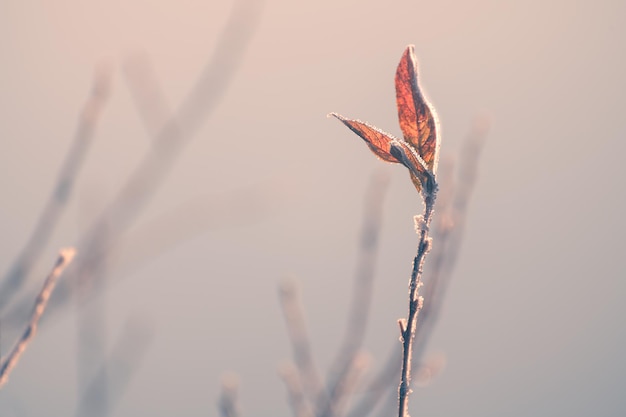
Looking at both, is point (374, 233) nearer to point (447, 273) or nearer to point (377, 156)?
point (447, 273)

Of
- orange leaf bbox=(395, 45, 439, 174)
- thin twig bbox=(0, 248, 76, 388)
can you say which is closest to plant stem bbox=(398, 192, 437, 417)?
orange leaf bbox=(395, 45, 439, 174)

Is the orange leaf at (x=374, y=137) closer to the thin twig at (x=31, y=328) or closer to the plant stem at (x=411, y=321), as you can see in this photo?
the plant stem at (x=411, y=321)

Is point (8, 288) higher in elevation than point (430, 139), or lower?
lower

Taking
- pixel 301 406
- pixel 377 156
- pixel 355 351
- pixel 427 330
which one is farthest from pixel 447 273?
pixel 377 156

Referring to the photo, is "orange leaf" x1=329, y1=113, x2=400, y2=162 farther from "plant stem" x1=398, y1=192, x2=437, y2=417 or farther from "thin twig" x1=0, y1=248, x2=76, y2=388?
"thin twig" x1=0, y1=248, x2=76, y2=388

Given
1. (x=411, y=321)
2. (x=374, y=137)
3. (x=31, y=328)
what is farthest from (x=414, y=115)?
(x=31, y=328)

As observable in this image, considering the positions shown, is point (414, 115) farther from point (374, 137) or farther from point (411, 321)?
point (411, 321)

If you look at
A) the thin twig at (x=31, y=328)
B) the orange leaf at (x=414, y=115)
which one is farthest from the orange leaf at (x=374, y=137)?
the thin twig at (x=31, y=328)
